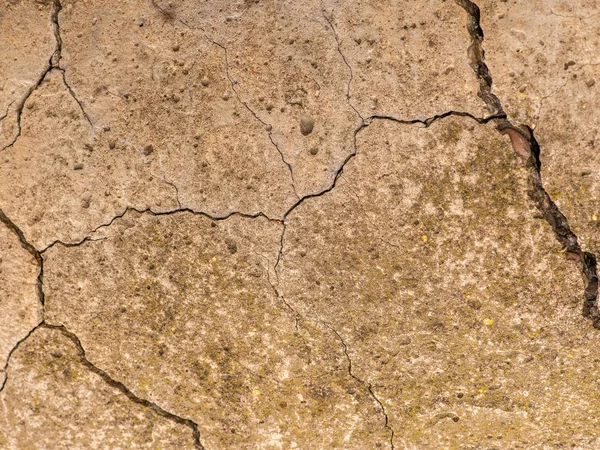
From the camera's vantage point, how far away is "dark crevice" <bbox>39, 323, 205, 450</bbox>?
1.85 meters

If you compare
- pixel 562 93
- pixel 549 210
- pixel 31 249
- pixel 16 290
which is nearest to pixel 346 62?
pixel 562 93

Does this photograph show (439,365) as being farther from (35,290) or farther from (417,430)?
(35,290)

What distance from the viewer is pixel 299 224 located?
1787mm

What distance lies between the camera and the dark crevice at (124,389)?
6.06 ft

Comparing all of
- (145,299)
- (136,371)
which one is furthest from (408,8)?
(136,371)

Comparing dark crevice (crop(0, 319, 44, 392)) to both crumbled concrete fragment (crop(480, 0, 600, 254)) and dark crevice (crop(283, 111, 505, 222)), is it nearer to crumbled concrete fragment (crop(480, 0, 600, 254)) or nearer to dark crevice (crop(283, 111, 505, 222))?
dark crevice (crop(283, 111, 505, 222))

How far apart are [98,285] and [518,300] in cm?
144

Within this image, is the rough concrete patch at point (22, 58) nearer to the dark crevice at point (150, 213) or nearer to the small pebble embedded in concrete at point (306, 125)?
the dark crevice at point (150, 213)

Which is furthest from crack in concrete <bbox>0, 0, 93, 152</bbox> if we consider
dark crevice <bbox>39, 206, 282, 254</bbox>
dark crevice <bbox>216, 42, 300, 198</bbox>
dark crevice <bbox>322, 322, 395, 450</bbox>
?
dark crevice <bbox>322, 322, 395, 450</bbox>

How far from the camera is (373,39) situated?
5.84 ft

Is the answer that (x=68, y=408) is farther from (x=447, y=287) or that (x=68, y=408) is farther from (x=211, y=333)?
(x=447, y=287)

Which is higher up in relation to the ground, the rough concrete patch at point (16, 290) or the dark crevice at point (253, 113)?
the dark crevice at point (253, 113)

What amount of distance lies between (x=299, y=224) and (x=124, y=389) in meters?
0.85

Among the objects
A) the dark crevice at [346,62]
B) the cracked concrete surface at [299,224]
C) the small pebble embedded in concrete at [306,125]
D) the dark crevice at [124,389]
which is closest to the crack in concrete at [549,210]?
the cracked concrete surface at [299,224]
